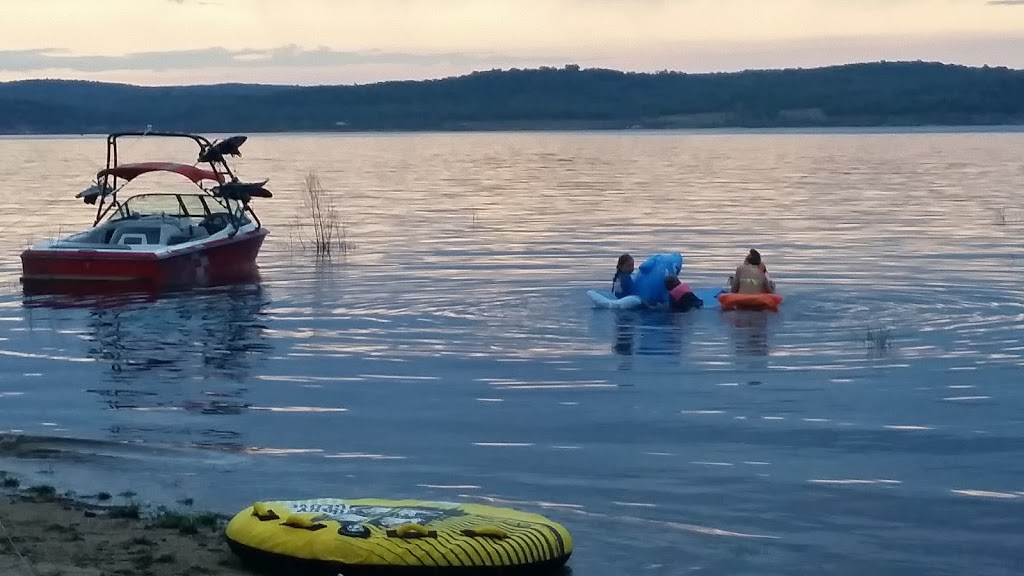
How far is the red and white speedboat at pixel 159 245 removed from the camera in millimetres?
22578

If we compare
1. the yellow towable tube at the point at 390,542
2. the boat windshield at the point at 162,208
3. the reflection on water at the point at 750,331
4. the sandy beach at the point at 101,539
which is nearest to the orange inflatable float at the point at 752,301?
the reflection on water at the point at 750,331

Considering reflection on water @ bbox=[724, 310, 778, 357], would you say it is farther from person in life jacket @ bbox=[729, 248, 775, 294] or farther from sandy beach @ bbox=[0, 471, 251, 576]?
sandy beach @ bbox=[0, 471, 251, 576]

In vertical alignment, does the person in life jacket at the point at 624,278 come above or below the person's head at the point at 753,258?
below

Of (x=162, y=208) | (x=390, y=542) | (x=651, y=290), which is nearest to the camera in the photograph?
(x=390, y=542)

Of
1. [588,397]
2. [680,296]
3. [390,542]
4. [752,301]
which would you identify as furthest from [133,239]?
[390,542]

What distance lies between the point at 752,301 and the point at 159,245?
30.0 ft

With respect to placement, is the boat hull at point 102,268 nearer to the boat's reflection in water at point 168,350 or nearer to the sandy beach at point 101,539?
the boat's reflection in water at point 168,350

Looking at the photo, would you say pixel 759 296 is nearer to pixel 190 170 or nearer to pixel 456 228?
pixel 190 170

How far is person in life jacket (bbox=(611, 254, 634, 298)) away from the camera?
20391 millimetres

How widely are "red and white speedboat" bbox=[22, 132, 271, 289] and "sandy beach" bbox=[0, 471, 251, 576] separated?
41.3ft

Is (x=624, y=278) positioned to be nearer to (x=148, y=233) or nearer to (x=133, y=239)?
(x=133, y=239)

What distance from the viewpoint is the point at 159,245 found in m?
23.4

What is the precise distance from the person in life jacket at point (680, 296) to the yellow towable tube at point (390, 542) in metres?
11.2

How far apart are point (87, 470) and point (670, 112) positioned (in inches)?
6085
